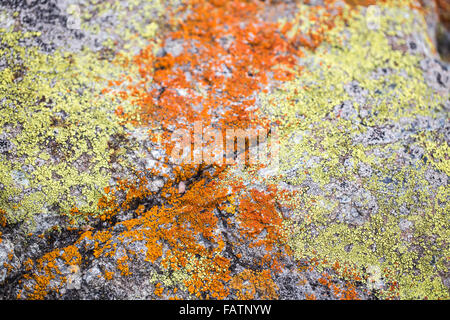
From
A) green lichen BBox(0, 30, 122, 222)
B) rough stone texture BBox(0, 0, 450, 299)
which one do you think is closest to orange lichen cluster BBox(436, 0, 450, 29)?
rough stone texture BBox(0, 0, 450, 299)

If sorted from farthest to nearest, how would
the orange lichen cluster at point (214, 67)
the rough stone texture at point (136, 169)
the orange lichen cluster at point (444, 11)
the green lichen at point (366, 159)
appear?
the orange lichen cluster at point (444, 11) → the orange lichen cluster at point (214, 67) → the green lichen at point (366, 159) → the rough stone texture at point (136, 169)

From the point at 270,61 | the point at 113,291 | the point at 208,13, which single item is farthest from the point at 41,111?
the point at 270,61

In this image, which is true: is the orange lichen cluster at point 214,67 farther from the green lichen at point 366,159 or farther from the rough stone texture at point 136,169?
the green lichen at point 366,159

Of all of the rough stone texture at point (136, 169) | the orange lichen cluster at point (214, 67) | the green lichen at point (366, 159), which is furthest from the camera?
the orange lichen cluster at point (214, 67)

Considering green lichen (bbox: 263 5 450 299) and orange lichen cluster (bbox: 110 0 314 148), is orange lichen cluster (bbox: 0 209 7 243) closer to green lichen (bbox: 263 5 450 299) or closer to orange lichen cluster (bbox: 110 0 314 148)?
orange lichen cluster (bbox: 110 0 314 148)

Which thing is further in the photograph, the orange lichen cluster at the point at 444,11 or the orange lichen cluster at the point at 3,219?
the orange lichen cluster at the point at 444,11

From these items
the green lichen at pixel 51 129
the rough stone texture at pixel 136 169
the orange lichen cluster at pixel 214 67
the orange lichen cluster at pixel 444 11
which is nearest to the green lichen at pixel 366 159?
the rough stone texture at pixel 136 169

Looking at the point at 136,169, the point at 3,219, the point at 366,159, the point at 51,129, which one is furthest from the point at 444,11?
the point at 3,219

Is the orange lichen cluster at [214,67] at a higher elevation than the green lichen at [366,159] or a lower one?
higher

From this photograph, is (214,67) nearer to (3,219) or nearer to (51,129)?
(51,129)
